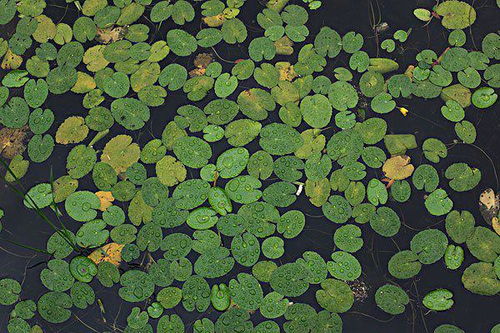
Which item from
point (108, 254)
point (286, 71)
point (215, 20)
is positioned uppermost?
point (215, 20)

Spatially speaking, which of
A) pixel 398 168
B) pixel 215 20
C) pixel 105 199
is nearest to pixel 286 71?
pixel 215 20

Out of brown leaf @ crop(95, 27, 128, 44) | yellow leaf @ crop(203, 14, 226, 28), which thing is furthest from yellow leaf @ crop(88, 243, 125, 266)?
yellow leaf @ crop(203, 14, 226, 28)

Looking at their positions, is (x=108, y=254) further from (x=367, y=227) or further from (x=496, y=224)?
(x=496, y=224)

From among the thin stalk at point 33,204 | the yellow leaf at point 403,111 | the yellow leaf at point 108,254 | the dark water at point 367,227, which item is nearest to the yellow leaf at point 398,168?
the dark water at point 367,227

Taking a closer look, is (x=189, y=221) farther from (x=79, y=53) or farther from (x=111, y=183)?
(x=79, y=53)

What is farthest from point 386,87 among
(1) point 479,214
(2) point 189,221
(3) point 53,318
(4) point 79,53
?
→ (3) point 53,318

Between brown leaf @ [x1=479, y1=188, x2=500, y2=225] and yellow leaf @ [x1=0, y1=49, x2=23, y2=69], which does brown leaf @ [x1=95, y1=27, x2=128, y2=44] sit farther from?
brown leaf @ [x1=479, y1=188, x2=500, y2=225]

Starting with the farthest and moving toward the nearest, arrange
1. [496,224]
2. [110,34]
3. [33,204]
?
[110,34], [33,204], [496,224]
